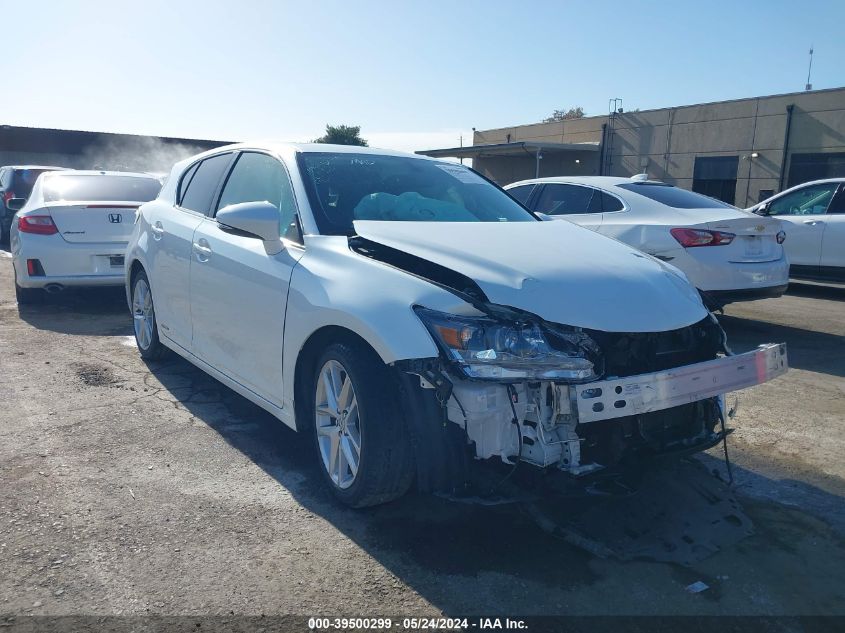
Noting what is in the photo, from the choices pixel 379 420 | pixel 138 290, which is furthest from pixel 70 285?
pixel 379 420

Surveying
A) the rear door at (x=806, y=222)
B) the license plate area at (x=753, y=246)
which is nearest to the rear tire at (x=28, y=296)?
the license plate area at (x=753, y=246)

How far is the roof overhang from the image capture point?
25670mm

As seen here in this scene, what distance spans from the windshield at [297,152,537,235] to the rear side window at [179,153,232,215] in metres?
0.99

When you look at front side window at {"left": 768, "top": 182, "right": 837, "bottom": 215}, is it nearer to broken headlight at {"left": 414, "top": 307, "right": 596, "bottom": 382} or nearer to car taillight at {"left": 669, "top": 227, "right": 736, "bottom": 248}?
car taillight at {"left": 669, "top": 227, "right": 736, "bottom": 248}

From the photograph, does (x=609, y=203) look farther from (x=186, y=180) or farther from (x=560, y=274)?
(x=560, y=274)

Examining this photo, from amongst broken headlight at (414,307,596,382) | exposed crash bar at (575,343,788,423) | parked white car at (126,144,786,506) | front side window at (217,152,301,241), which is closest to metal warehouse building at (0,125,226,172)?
front side window at (217,152,301,241)

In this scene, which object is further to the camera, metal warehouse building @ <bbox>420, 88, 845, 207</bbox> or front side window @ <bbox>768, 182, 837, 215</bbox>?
metal warehouse building @ <bbox>420, 88, 845, 207</bbox>

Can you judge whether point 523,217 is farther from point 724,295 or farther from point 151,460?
point 724,295

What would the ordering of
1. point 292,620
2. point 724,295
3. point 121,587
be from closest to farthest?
point 292,620, point 121,587, point 724,295

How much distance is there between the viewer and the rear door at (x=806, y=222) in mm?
10000

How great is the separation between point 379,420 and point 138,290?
3.57 m

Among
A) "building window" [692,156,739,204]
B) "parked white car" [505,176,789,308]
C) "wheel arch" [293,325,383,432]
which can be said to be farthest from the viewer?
"building window" [692,156,739,204]

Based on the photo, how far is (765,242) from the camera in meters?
6.99

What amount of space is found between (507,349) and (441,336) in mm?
266
